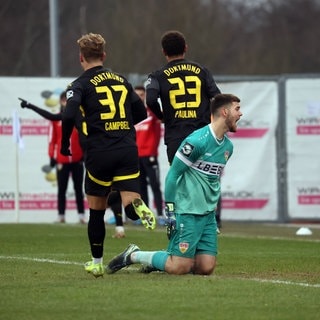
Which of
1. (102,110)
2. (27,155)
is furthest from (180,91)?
(27,155)

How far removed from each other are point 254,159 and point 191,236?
10.6 m

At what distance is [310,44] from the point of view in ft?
190

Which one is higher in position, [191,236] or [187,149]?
[187,149]

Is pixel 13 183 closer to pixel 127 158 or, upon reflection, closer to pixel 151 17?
pixel 127 158

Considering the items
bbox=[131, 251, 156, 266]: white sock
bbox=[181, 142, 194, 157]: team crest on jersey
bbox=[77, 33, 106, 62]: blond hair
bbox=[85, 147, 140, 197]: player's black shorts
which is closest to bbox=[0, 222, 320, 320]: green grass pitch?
bbox=[131, 251, 156, 266]: white sock

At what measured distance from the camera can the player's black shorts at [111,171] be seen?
10945 millimetres

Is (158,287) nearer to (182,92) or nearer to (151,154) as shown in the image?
(182,92)

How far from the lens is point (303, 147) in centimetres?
2120

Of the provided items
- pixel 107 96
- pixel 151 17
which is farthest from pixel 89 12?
pixel 107 96

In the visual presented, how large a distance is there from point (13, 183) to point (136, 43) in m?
24.6

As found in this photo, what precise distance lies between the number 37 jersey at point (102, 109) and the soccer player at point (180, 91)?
6.57 ft

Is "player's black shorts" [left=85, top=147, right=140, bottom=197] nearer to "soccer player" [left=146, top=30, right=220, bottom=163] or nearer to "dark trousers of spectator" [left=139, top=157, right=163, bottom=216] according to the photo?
"soccer player" [left=146, top=30, right=220, bottom=163]

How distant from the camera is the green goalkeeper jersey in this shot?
10.8 meters

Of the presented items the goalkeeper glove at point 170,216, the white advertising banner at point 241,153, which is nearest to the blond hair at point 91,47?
the goalkeeper glove at point 170,216
